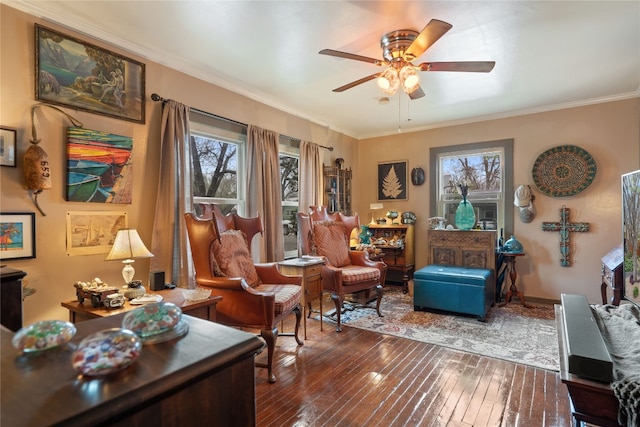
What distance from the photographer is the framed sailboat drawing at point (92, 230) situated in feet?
7.77

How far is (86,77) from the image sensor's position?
8.00 feet

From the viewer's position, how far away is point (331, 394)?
2162 millimetres

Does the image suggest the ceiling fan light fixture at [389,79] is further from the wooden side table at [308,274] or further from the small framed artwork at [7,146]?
the small framed artwork at [7,146]

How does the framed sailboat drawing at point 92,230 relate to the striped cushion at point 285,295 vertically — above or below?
above

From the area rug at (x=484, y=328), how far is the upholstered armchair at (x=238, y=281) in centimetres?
106

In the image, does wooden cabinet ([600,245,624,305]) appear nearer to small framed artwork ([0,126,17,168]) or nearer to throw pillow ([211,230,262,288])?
throw pillow ([211,230,262,288])

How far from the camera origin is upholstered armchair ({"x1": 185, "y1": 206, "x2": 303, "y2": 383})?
2385 mm

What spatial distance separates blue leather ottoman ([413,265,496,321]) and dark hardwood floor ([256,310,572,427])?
938 mm

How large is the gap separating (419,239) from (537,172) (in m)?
1.87

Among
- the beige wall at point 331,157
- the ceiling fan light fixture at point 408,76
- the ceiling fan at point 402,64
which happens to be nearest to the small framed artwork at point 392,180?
the beige wall at point 331,157

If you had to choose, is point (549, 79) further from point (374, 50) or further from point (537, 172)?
point (374, 50)

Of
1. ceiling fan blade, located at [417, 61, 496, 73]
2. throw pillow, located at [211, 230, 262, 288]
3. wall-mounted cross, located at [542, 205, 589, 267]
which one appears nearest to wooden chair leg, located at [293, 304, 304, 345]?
throw pillow, located at [211, 230, 262, 288]

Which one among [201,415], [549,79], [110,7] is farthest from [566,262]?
[110,7]

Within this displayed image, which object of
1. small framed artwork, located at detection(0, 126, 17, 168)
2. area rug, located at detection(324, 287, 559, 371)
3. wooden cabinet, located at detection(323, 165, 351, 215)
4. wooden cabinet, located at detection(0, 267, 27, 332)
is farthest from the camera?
wooden cabinet, located at detection(323, 165, 351, 215)
